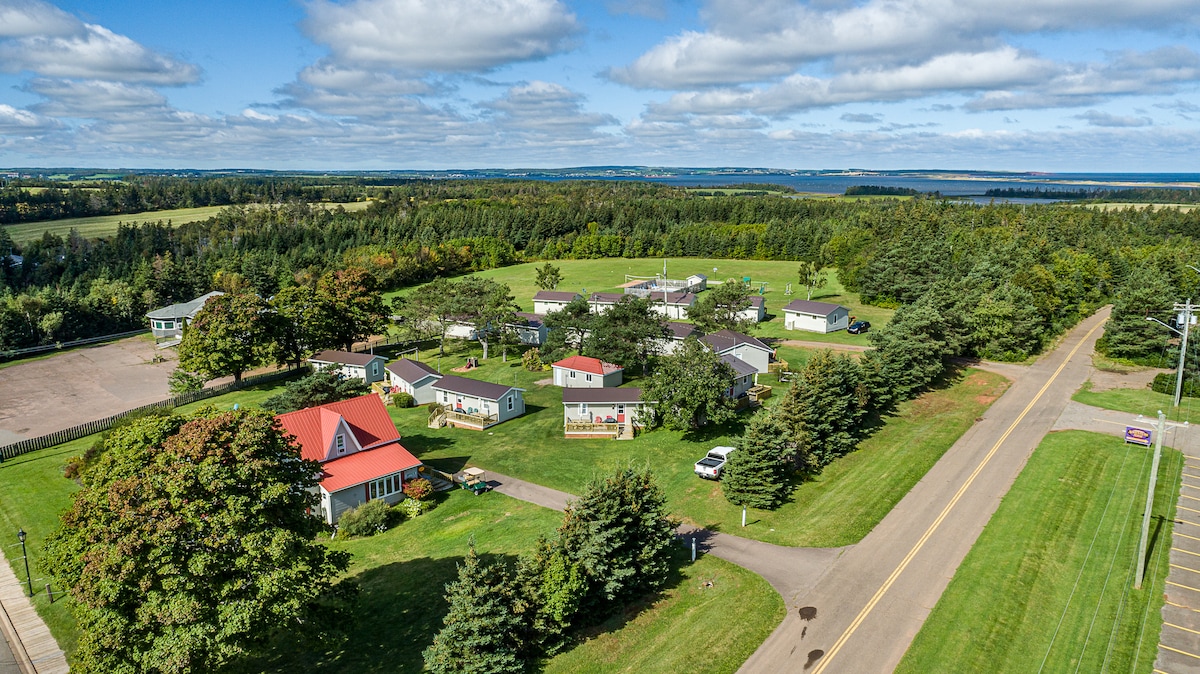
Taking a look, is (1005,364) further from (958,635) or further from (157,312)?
(157,312)

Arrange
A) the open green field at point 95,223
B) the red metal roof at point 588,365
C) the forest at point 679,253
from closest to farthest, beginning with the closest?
1. the red metal roof at point 588,365
2. the forest at point 679,253
3. the open green field at point 95,223

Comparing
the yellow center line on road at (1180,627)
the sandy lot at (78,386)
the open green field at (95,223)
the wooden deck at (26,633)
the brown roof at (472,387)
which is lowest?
the sandy lot at (78,386)

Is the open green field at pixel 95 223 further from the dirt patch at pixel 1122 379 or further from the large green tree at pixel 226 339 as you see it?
the dirt patch at pixel 1122 379

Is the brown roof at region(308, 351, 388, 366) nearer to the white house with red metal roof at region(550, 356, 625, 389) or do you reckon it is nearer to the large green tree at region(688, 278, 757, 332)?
the white house with red metal roof at region(550, 356, 625, 389)

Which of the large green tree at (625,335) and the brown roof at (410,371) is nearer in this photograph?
the brown roof at (410,371)

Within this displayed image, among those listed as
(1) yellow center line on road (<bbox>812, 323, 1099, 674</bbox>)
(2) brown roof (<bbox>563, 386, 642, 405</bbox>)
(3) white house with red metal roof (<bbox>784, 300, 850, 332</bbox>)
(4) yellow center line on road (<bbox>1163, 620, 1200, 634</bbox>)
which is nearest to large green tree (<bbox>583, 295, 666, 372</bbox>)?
(2) brown roof (<bbox>563, 386, 642, 405</bbox>)

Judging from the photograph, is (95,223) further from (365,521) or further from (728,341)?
(365,521)

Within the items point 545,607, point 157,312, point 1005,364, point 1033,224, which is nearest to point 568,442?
point 545,607

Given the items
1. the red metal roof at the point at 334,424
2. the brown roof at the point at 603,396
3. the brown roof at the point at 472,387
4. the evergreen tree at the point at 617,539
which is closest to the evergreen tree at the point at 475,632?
the evergreen tree at the point at 617,539
